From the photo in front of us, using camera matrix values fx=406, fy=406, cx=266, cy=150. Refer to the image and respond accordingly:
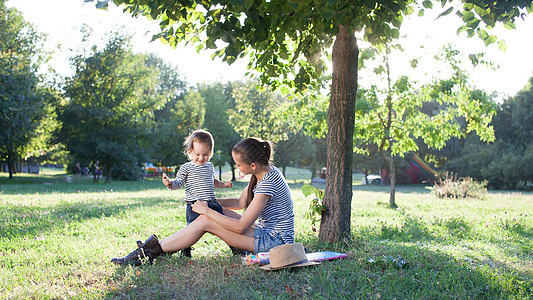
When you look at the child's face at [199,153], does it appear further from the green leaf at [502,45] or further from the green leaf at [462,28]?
the green leaf at [502,45]

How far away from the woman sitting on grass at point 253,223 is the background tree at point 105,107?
22.2m

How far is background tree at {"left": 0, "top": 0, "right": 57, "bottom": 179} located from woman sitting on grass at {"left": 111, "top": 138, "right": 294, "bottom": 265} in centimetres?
1933

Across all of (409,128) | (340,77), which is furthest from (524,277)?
(409,128)

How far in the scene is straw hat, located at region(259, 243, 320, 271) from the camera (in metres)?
4.08

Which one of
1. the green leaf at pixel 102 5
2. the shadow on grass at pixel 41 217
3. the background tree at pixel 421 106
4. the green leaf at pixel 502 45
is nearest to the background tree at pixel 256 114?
the background tree at pixel 421 106

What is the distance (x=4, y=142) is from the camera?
Result: 22438mm

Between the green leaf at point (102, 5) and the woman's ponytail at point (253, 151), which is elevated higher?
the green leaf at point (102, 5)

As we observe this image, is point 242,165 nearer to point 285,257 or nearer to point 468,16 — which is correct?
point 285,257

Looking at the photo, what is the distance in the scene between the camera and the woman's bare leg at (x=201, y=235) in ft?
14.7

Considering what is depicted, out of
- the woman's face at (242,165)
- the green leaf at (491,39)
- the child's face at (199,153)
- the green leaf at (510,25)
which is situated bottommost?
the woman's face at (242,165)

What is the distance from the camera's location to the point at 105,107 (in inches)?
995

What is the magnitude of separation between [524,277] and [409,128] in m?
10.1

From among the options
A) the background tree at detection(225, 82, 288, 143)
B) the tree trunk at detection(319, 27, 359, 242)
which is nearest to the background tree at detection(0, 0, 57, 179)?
the background tree at detection(225, 82, 288, 143)

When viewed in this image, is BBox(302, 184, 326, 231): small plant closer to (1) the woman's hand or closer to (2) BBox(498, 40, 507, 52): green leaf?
(1) the woman's hand
